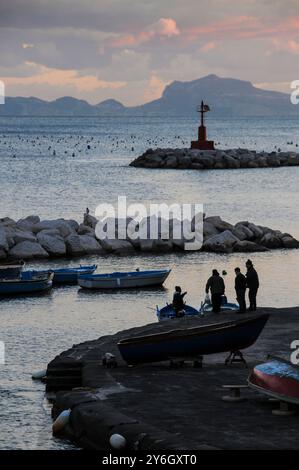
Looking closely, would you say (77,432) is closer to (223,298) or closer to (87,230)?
(223,298)

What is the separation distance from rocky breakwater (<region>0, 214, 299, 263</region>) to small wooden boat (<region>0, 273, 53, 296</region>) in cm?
640

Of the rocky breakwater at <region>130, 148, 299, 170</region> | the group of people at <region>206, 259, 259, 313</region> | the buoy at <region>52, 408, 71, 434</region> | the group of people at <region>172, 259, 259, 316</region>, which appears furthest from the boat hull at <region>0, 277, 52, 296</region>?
the rocky breakwater at <region>130, 148, 299, 170</region>

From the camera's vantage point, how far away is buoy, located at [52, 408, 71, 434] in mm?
25594

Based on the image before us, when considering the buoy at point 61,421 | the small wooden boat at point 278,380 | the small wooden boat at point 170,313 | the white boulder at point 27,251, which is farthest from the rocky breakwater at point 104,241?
the small wooden boat at point 278,380

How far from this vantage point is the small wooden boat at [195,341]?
28.3m

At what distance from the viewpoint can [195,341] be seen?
93.6 feet

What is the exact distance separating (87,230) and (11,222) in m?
3.78

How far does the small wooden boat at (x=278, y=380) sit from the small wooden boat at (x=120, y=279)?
891 inches

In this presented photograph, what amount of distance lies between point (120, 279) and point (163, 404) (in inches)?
879

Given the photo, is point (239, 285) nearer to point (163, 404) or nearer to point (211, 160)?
point (163, 404)

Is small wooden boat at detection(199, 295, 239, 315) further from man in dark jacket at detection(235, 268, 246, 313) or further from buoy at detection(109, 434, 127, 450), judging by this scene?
buoy at detection(109, 434, 127, 450)

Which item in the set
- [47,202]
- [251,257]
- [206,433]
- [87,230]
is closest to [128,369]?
[206,433]

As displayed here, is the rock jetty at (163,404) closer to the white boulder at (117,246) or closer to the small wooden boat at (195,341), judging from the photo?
the small wooden boat at (195,341)

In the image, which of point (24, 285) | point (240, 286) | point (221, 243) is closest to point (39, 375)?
point (240, 286)
